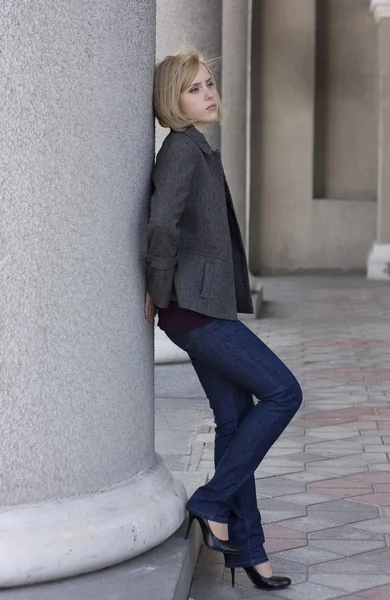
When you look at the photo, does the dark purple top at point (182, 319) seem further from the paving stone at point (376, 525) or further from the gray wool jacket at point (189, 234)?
the paving stone at point (376, 525)

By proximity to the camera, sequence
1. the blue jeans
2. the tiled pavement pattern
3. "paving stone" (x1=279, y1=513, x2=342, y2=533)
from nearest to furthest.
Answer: the blue jeans
the tiled pavement pattern
"paving stone" (x1=279, y1=513, x2=342, y2=533)

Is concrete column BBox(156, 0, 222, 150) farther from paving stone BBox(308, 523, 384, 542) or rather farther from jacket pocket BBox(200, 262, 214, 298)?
jacket pocket BBox(200, 262, 214, 298)

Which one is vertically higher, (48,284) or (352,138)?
(352,138)

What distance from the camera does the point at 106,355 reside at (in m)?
2.90

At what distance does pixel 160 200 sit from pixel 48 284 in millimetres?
437

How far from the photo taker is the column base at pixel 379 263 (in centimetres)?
1429

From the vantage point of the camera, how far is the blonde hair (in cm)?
312

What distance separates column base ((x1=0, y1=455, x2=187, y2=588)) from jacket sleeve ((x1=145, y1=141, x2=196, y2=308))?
53 centimetres

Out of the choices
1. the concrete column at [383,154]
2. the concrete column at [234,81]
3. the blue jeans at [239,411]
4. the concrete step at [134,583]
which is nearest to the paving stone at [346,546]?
the blue jeans at [239,411]

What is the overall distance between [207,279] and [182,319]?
132 millimetres

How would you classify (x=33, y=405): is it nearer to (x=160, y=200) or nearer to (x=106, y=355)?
(x=106, y=355)

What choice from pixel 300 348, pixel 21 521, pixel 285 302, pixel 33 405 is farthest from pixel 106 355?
pixel 285 302

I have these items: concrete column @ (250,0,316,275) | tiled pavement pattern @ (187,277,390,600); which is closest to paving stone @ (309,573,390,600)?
tiled pavement pattern @ (187,277,390,600)

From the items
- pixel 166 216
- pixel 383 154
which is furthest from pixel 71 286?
pixel 383 154
